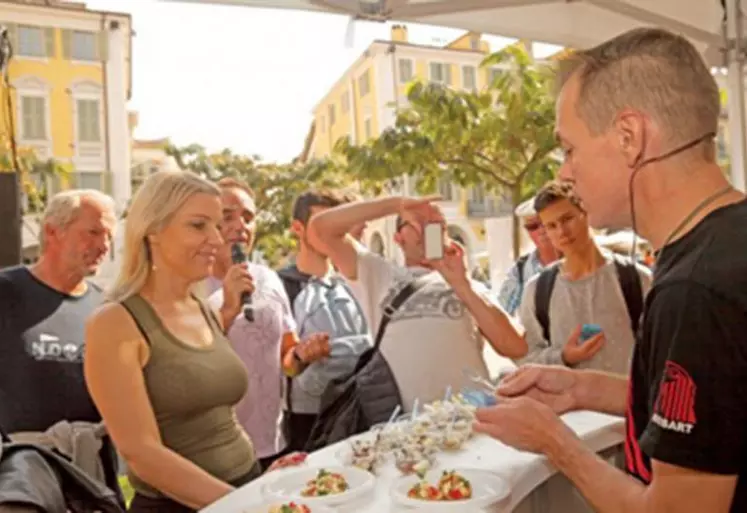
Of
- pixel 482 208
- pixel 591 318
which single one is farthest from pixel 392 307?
pixel 482 208

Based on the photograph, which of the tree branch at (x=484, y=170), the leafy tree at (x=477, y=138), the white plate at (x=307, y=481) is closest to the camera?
the white plate at (x=307, y=481)

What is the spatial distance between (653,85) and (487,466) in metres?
0.97

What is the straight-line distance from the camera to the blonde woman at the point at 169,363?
164 centimetres

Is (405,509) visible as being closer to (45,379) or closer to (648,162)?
(648,162)

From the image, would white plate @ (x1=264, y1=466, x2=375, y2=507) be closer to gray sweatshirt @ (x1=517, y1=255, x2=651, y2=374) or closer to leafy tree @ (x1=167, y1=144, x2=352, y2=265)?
gray sweatshirt @ (x1=517, y1=255, x2=651, y2=374)

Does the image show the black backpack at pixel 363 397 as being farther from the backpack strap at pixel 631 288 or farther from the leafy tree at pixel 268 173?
the leafy tree at pixel 268 173

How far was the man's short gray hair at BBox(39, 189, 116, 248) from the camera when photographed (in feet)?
8.61

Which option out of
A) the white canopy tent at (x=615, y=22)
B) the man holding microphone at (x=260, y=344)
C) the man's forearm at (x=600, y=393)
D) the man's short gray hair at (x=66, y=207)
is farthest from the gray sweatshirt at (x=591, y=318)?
the man's short gray hair at (x=66, y=207)

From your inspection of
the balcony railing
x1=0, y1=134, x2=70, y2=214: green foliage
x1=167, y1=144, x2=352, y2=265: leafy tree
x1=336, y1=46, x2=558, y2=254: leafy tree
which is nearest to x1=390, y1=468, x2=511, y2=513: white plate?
x1=336, y1=46, x2=558, y2=254: leafy tree

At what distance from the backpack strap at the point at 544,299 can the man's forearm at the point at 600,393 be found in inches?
45.6

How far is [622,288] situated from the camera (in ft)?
8.70

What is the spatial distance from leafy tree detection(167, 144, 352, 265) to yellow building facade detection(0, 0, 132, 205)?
178 cm

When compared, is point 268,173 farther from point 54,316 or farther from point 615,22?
point 54,316

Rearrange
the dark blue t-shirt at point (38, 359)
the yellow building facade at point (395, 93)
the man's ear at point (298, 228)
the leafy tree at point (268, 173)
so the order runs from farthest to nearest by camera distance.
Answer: the yellow building facade at point (395, 93)
the leafy tree at point (268, 173)
the man's ear at point (298, 228)
the dark blue t-shirt at point (38, 359)
